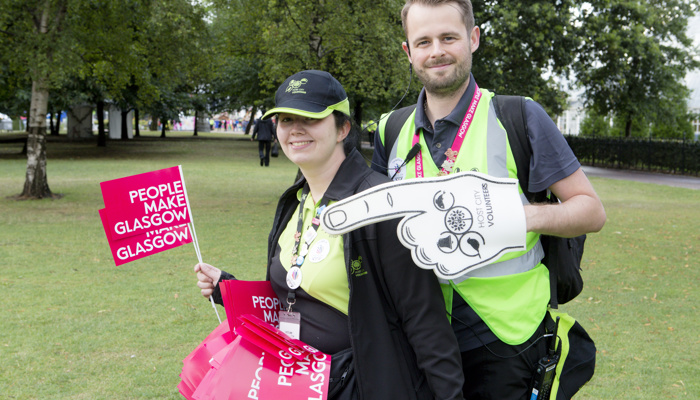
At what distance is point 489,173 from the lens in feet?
7.43

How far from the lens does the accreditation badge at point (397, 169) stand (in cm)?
245

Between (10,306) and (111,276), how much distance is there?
1466 millimetres

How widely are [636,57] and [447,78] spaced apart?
93.8 ft

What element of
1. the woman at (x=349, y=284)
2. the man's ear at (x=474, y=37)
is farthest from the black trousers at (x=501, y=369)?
the man's ear at (x=474, y=37)

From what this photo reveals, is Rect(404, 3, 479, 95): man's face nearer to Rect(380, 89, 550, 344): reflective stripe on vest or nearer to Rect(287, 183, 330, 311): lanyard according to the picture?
Rect(380, 89, 550, 344): reflective stripe on vest

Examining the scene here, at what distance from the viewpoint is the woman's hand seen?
112 inches

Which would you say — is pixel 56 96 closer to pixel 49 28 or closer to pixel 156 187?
pixel 49 28

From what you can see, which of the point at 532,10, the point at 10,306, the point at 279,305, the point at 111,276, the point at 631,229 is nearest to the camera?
the point at 279,305

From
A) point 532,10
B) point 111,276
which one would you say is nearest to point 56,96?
point 532,10

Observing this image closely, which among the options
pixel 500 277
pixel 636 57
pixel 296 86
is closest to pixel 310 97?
pixel 296 86

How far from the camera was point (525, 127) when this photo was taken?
2316mm

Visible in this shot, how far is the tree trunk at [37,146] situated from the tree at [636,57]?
1895 cm

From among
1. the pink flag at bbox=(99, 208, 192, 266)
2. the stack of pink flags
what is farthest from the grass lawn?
the stack of pink flags

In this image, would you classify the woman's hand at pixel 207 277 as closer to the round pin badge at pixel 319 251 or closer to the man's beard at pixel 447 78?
the round pin badge at pixel 319 251
